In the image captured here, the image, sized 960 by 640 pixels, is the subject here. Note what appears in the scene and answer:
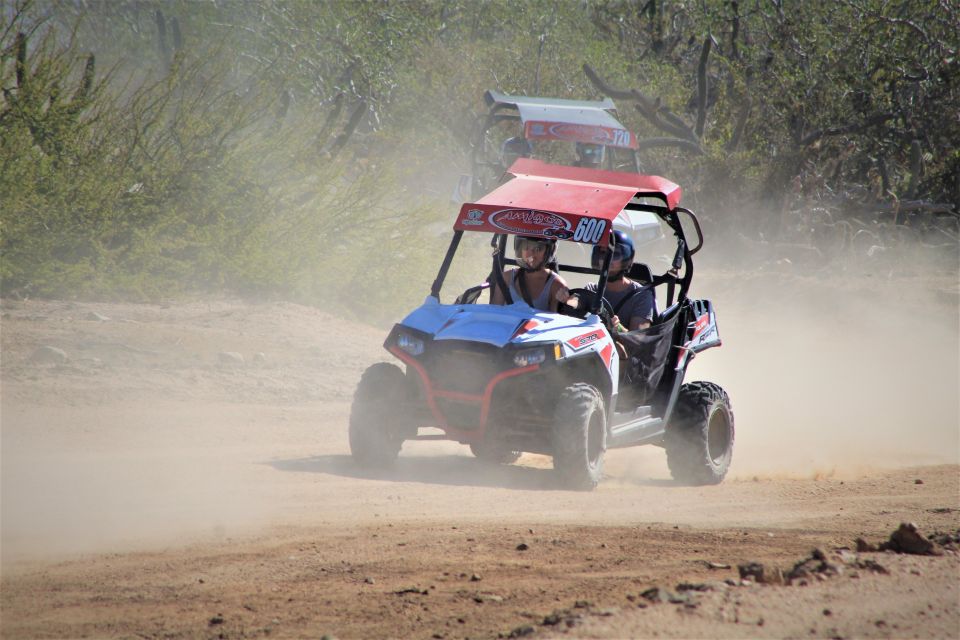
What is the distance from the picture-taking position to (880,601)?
4332 millimetres

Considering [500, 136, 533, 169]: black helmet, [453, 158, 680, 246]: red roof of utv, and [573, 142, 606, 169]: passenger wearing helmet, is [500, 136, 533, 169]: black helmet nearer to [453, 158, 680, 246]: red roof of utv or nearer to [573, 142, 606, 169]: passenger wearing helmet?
[573, 142, 606, 169]: passenger wearing helmet

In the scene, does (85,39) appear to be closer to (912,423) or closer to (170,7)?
(170,7)

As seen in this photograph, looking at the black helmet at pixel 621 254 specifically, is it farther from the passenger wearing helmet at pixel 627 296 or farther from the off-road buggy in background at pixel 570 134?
the off-road buggy in background at pixel 570 134

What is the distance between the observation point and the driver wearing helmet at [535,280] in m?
7.71

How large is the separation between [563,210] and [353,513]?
2643mm

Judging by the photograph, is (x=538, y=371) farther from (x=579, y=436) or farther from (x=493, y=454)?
(x=493, y=454)

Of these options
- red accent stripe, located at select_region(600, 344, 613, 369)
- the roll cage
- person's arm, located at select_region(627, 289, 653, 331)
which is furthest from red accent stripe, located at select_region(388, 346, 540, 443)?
person's arm, located at select_region(627, 289, 653, 331)

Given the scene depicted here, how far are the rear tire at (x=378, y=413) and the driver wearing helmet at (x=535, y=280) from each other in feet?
3.65

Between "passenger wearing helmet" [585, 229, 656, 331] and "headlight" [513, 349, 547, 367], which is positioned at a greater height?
"passenger wearing helmet" [585, 229, 656, 331]

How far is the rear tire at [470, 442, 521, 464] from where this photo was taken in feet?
23.1

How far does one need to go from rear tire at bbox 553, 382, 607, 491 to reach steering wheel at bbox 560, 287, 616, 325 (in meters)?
0.73

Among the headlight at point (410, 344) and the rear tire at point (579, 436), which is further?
the headlight at point (410, 344)

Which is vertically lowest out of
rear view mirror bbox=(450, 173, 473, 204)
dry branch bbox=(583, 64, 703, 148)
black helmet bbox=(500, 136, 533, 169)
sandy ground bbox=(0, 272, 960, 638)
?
sandy ground bbox=(0, 272, 960, 638)

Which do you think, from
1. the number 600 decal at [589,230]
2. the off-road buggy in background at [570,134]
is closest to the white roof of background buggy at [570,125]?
the off-road buggy in background at [570,134]
